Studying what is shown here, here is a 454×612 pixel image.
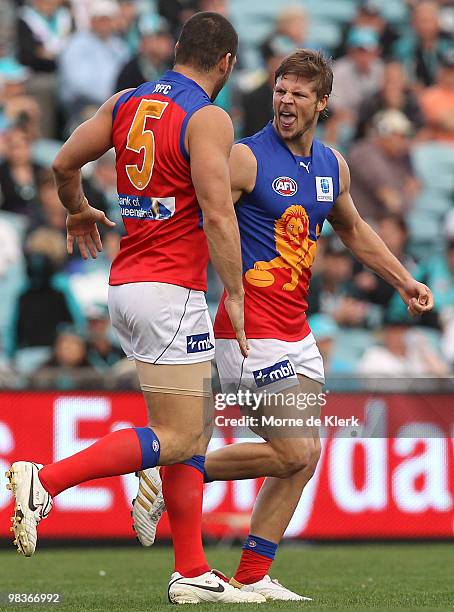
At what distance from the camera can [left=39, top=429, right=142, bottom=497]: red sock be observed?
528 centimetres

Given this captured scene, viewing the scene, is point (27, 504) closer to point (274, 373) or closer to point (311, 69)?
point (274, 373)

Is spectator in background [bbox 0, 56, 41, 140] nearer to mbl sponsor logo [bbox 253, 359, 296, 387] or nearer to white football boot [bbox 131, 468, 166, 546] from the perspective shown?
mbl sponsor logo [bbox 253, 359, 296, 387]

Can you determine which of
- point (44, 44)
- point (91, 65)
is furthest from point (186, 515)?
point (44, 44)

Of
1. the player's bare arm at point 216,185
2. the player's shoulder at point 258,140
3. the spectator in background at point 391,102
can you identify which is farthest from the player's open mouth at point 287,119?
the spectator in background at point 391,102

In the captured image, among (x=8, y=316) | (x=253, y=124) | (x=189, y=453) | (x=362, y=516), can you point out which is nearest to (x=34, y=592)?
(x=189, y=453)

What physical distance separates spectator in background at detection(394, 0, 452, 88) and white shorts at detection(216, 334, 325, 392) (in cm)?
930

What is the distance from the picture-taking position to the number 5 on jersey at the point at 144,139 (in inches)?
216

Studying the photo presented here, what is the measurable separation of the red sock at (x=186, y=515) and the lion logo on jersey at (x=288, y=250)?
3.42 ft

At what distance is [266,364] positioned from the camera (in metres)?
6.09

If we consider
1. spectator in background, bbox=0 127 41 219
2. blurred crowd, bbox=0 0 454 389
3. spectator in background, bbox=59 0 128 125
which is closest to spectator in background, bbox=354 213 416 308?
blurred crowd, bbox=0 0 454 389

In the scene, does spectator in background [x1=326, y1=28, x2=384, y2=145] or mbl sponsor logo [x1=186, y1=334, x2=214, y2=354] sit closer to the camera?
mbl sponsor logo [x1=186, y1=334, x2=214, y2=354]

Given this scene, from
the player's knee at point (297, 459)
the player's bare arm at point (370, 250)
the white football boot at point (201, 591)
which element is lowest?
the white football boot at point (201, 591)

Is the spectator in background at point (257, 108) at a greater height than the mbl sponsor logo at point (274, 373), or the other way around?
the spectator in background at point (257, 108)

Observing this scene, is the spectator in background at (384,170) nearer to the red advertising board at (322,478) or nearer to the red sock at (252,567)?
the red advertising board at (322,478)
